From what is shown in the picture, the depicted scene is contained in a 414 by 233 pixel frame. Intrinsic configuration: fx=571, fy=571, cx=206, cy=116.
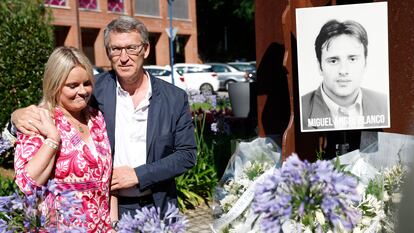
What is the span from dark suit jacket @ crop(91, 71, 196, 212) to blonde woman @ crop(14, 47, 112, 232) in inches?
8.1

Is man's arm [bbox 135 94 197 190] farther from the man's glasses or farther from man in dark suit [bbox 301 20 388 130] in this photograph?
man in dark suit [bbox 301 20 388 130]

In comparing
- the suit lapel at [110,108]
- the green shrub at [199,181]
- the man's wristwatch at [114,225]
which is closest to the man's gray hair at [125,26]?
the suit lapel at [110,108]

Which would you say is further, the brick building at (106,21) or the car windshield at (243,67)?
the car windshield at (243,67)

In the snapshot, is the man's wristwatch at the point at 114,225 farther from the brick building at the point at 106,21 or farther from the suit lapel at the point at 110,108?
the brick building at the point at 106,21

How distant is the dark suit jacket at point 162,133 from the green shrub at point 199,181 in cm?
361

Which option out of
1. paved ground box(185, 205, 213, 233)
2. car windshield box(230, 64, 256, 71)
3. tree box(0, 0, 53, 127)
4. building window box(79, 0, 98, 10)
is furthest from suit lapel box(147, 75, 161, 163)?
building window box(79, 0, 98, 10)

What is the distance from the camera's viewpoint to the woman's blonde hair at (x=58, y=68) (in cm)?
242

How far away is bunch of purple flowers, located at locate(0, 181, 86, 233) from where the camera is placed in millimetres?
1746

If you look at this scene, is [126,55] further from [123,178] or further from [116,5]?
[116,5]

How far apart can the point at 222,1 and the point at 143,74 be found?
49.8 m

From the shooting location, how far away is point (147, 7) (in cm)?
3581

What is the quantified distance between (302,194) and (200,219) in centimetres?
489

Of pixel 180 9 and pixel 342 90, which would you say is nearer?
pixel 342 90

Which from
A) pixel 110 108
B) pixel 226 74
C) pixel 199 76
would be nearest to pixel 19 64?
pixel 110 108
